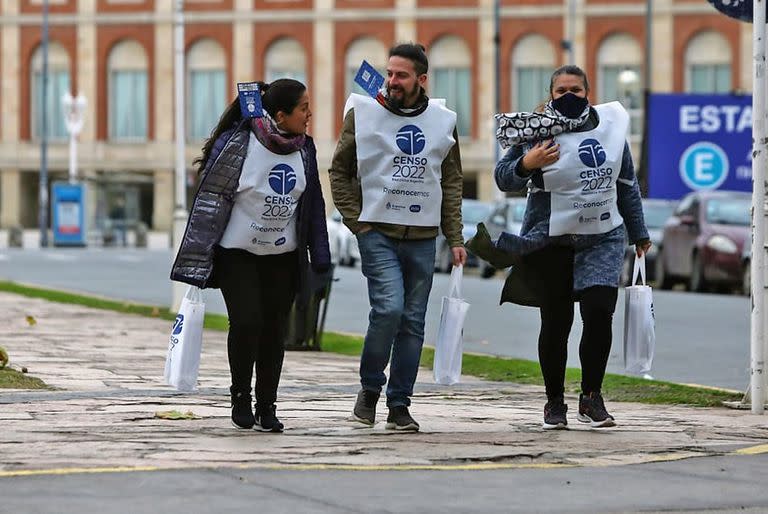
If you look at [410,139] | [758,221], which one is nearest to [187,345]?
[410,139]

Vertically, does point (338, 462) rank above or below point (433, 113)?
below

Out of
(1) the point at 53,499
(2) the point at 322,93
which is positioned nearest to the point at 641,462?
(1) the point at 53,499

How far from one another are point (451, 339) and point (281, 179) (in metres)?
1.20

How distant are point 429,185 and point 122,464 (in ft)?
7.90

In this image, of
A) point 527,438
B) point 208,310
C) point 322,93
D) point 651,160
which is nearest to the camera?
point 527,438

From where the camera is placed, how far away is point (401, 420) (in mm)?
9242

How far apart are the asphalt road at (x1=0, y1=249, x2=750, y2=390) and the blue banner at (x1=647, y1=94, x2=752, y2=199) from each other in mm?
4960

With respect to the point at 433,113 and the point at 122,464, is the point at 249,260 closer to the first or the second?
the point at 433,113

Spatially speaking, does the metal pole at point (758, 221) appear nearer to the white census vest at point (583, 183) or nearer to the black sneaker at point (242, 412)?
the white census vest at point (583, 183)

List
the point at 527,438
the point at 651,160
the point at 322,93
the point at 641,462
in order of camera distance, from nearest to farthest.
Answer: the point at 641,462, the point at 527,438, the point at 651,160, the point at 322,93

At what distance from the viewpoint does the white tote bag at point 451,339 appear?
31.8ft

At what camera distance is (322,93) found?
264 ft

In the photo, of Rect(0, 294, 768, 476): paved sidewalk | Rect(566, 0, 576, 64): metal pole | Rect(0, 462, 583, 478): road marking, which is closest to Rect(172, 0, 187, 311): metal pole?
Rect(0, 294, 768, 476): paved sidewalk

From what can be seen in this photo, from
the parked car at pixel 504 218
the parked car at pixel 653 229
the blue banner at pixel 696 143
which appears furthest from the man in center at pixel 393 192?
the blue banner at pixel 696 143
